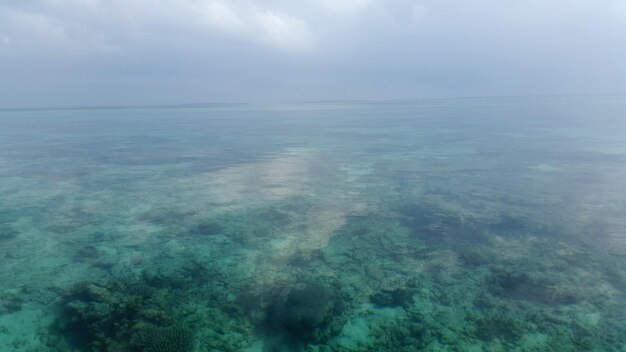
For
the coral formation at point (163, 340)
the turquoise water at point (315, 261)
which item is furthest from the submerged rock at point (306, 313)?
the coral formation at point (163, 340)

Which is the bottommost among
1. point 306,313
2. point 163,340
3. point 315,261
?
point 315,261

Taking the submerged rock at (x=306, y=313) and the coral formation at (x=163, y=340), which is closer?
the coral formation at (x=163, y=340)

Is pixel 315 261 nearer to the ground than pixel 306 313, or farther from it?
nearer to the ground

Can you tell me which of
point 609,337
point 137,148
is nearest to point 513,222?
point 609,337

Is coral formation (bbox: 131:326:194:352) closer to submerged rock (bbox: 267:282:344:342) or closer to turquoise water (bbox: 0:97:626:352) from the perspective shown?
turquoise water (bbox: 0:97:626:352)

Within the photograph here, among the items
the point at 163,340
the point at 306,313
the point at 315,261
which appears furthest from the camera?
the point at 315,261

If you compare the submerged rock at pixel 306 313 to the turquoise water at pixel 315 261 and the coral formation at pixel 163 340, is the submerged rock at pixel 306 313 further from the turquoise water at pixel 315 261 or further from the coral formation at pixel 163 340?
the coral formation at pixel 163 340

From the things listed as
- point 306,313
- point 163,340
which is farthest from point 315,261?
point 163,340

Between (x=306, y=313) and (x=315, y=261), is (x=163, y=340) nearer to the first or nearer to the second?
(x=306, y=313)

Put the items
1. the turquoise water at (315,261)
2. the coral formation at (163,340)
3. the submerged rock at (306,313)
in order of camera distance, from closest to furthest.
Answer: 1. the coral formation at (163,340)
2. the turquoise water at (315,261)
3. the submerged rock at (306,313)
